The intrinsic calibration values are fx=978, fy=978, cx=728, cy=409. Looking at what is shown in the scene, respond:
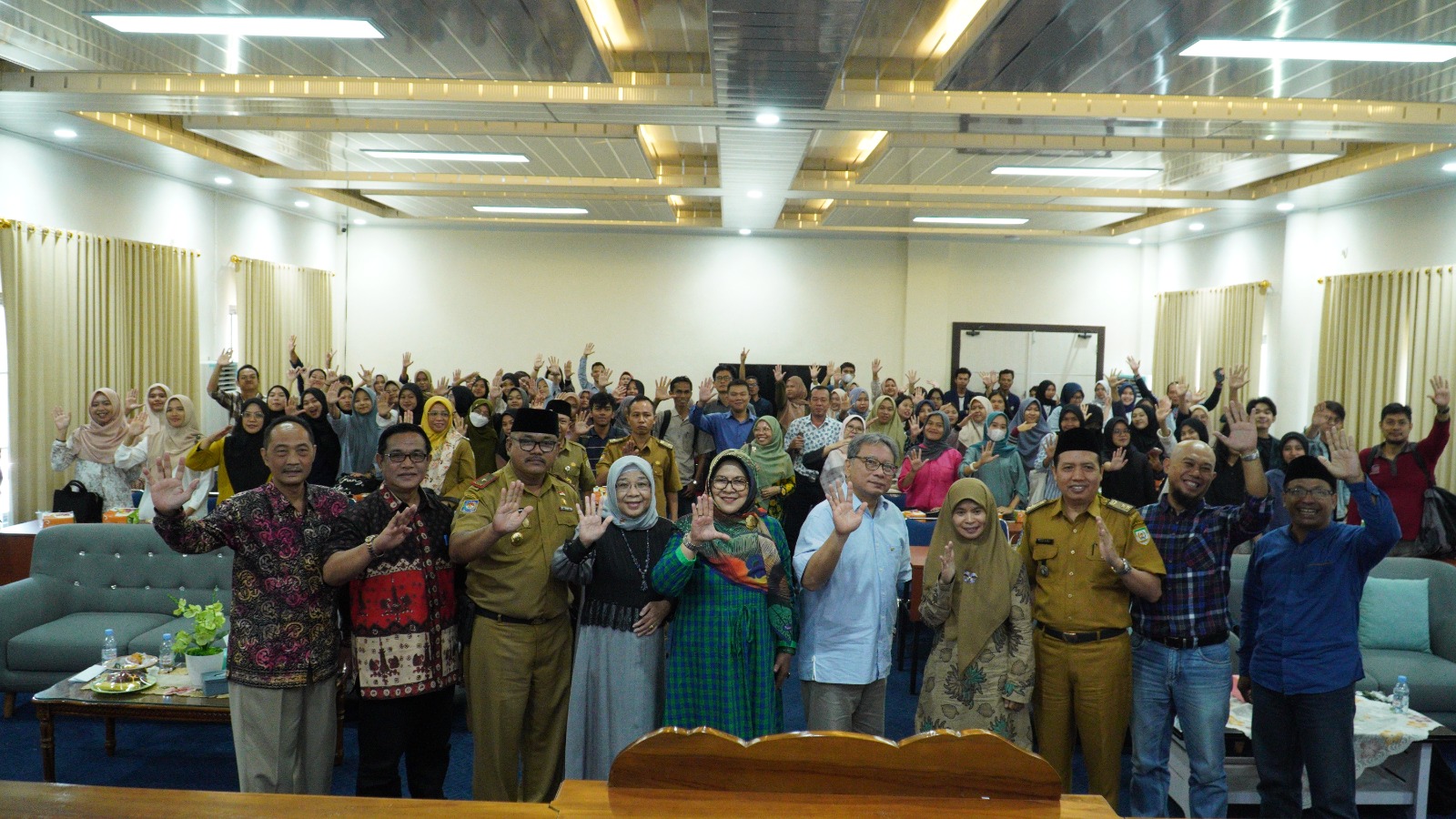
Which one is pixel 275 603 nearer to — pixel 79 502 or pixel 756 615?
pixel 756 615

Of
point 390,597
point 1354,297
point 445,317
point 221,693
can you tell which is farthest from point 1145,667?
point 445,317

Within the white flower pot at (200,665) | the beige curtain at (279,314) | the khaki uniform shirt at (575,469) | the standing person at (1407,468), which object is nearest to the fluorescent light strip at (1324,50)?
the standing person at (1407,468)

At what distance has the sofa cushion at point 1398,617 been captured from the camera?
5090 millimetres

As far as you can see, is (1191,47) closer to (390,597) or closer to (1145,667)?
(1145,667)

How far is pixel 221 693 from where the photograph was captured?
4121 mm

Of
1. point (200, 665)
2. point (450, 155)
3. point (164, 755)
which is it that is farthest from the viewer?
point (450, 155)

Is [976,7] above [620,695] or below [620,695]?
above

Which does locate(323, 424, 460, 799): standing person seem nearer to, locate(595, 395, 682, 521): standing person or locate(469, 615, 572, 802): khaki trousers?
locate(469, 615, 572, 802): khaki trousers

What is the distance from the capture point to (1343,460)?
321 centimetres

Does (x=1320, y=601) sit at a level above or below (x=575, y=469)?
below

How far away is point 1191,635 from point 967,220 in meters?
9.69

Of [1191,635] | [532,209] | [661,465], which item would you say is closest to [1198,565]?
[1191,635]

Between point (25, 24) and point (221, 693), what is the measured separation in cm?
378

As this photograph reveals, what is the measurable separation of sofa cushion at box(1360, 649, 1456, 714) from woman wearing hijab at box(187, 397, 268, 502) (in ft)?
20.0
